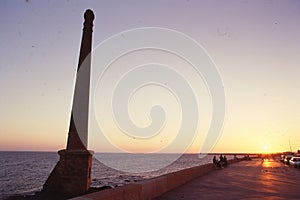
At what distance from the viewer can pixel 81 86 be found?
20.6 metres

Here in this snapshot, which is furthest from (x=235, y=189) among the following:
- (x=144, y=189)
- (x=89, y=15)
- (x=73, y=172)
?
(x=89, y=15)

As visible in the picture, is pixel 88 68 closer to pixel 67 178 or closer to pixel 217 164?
pixel 67 178

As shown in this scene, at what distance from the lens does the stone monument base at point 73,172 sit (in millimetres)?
18172

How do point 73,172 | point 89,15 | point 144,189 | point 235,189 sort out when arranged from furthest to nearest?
point 89,15, point 73,172, point 235,189, point 144,189

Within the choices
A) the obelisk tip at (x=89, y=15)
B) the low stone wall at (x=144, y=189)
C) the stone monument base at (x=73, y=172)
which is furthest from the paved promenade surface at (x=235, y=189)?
the obelisk tip at (x=89, y=15)

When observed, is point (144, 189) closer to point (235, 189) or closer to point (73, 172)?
point (235, 189)

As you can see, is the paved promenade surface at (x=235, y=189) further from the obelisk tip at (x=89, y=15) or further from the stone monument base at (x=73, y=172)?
the obelisk tip at (x=89, y=15)

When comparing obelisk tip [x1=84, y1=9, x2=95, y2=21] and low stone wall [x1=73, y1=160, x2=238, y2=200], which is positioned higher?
obelisk tip [x1=84, y1=9, x2=95, y2=21]

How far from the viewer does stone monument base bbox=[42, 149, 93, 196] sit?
18172 millimetres

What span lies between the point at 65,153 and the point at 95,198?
13.2 metres

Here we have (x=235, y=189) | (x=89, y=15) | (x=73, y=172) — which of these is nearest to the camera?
(x=235, y=189)

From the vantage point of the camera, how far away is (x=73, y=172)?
59.5ft

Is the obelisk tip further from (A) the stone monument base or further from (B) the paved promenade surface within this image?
(B) the paved promenade surface

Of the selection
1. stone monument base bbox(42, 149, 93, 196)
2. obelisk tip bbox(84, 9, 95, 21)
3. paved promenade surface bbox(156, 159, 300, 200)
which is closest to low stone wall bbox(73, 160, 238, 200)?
paved promenade surface bbox(156, 159, 300, 200)
